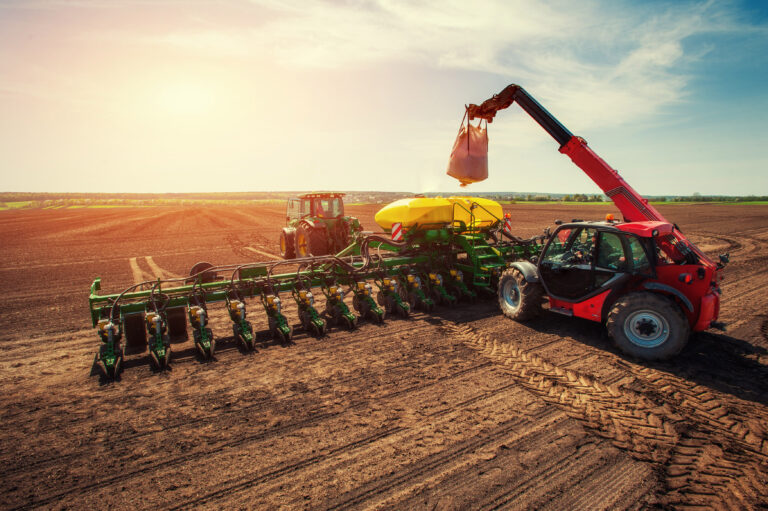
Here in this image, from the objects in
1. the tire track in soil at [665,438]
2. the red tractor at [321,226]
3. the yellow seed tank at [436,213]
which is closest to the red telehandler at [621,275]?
the tire track in soil at [665,438]

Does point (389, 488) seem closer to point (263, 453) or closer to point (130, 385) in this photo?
point (263, 453)

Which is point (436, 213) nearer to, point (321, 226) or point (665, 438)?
point (321, 226)

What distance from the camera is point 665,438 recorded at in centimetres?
367

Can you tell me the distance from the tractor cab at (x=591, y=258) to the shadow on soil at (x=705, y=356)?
0.64 m

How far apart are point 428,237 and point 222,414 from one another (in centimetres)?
532

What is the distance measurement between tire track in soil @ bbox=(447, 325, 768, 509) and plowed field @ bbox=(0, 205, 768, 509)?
2 centimetres

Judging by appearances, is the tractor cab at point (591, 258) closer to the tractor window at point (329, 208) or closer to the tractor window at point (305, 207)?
the tractor window at point (329, 208)

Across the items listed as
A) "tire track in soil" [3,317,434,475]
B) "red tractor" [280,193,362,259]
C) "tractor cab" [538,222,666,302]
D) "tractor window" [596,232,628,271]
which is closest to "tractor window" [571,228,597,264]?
"tractor cab" [538,222,666,302]

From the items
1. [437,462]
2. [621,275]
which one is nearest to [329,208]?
[621,275]

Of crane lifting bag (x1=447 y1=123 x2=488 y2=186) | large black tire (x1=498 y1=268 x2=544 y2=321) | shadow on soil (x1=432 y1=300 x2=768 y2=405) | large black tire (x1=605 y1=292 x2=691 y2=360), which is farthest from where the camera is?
crane lifting bag (x1=447 y1=123 x2=488 y2=186)

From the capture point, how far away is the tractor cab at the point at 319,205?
11.9m

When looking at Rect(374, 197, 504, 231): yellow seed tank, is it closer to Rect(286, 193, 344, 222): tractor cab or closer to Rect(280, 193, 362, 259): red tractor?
Rect(280, 193, 362, 259): red tractor

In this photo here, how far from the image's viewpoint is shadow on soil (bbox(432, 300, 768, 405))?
464 centimetres

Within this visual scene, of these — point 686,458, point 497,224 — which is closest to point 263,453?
point 686,458
